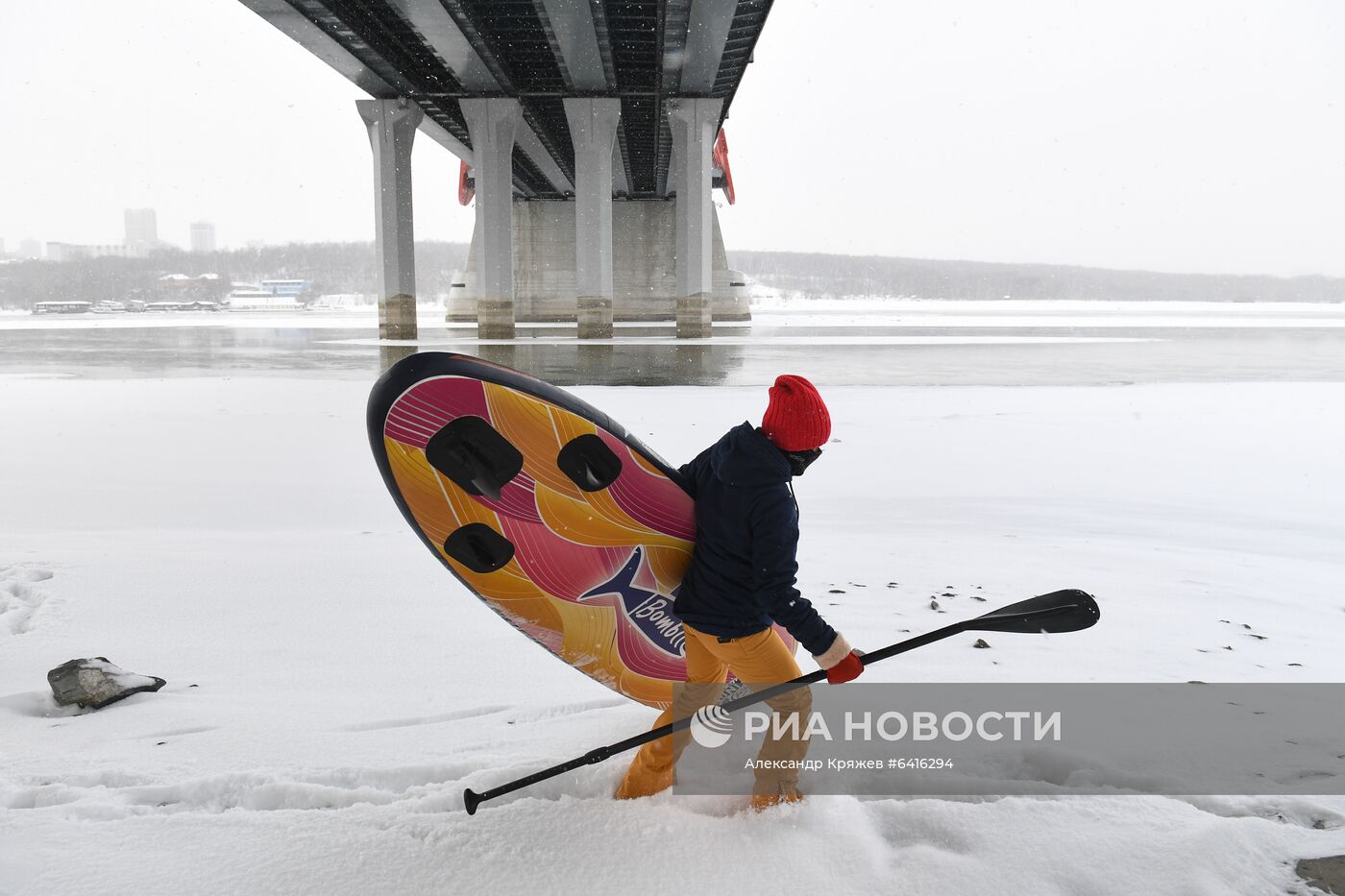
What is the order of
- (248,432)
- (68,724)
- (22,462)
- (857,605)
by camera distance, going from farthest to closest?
(248,432) < (22,462) < (857,605) < (68,724)

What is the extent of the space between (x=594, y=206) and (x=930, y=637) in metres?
27.0

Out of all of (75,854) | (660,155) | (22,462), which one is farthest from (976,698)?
(660,155)

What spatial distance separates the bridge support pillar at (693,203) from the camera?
90.2 ft

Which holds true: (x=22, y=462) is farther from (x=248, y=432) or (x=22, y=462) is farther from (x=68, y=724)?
(x=68, y=724)

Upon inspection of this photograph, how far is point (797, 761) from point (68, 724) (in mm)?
2434

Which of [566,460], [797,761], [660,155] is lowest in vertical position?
[797,761]

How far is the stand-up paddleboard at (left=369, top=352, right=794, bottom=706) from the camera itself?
2.57 metres

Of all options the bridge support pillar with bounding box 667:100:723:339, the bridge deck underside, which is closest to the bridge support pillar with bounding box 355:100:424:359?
the bridge deck underside

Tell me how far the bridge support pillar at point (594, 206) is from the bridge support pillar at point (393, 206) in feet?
16.5

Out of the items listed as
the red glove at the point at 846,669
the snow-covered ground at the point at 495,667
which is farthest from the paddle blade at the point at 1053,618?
the snow-covered ground at the point at 495,667

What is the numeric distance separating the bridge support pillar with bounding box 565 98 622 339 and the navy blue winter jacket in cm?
2451

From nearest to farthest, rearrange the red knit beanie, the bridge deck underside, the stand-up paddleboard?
the red knit beanie → the stand-up paddleboard → the bridge deck underside

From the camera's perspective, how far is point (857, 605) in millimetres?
4230

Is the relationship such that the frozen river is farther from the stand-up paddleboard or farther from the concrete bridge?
the stand-up paddleboard
